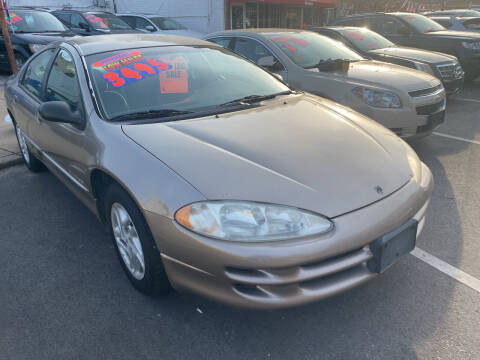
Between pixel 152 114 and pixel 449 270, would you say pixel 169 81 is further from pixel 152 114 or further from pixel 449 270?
pixel 449 270

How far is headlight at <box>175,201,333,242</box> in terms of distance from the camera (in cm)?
184

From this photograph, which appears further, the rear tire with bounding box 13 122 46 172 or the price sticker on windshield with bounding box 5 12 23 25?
the price sticker on windshield with bounding box 5 12 23 25

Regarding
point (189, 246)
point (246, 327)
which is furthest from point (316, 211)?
point (246, 327)

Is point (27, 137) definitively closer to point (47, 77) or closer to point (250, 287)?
point (47, 77)

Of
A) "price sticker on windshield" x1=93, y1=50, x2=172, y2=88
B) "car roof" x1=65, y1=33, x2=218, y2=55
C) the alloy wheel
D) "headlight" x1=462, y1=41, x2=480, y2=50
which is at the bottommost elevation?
the alloy wheel

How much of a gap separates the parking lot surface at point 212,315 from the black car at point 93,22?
9.75 m

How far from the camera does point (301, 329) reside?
214 cm

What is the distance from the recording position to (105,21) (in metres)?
11.9

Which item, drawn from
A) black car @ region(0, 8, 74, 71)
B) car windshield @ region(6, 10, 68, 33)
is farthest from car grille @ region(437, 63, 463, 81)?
car windshield @ region(6, 10, 68, 33)

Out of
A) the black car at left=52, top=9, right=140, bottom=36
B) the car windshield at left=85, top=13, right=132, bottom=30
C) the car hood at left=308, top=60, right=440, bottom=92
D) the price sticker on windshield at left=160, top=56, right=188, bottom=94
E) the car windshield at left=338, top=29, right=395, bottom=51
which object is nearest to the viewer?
the price sticker on windshield at left=160, top=56, right=188, bottom=94

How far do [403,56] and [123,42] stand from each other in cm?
490

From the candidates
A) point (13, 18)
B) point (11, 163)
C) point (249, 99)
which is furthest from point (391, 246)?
point (13, 18)

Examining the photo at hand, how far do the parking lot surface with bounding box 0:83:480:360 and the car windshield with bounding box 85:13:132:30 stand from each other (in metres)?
10.1

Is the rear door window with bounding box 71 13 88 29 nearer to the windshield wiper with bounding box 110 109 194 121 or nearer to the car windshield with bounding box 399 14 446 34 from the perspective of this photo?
the car windshield with bounding box 399 14 446 34
